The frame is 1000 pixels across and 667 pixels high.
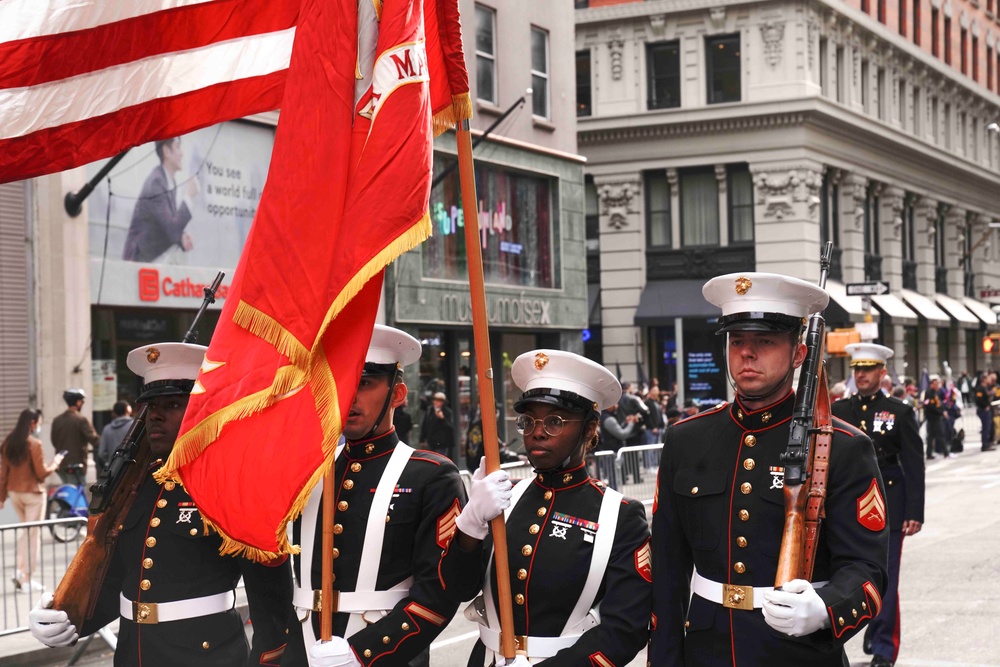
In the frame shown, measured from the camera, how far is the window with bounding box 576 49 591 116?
4253 centimetres

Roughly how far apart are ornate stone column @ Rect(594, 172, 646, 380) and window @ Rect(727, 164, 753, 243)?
2.81 m

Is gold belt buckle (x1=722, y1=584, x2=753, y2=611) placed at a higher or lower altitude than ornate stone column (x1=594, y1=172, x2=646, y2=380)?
lower

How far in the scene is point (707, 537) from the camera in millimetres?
4531

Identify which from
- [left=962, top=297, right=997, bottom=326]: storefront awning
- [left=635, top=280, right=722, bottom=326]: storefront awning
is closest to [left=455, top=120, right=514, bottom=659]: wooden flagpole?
[left=635, top=280, right=722, bottom=326]: storefront awning

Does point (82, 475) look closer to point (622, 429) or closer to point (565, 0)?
point (622, 429)

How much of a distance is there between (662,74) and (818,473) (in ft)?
127

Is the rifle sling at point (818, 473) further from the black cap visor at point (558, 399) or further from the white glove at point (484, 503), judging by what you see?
the white glove at point (484, 503)

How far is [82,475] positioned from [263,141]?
773 cm

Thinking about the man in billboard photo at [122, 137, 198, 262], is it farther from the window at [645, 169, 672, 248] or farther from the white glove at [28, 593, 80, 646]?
the window at [645, 169, 672, 248]

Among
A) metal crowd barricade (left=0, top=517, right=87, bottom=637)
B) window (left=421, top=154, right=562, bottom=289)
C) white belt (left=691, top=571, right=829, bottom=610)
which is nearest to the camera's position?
white belt (left=691, top=571, right=829, bottom=610)

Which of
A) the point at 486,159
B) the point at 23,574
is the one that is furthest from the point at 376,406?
the point at 486,159

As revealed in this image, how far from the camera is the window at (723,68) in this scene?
4088 centimetres

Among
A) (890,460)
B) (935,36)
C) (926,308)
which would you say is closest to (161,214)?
(890,460)

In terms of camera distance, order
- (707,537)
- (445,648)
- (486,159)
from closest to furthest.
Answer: (707,537) → (445,648) → (486,159)
